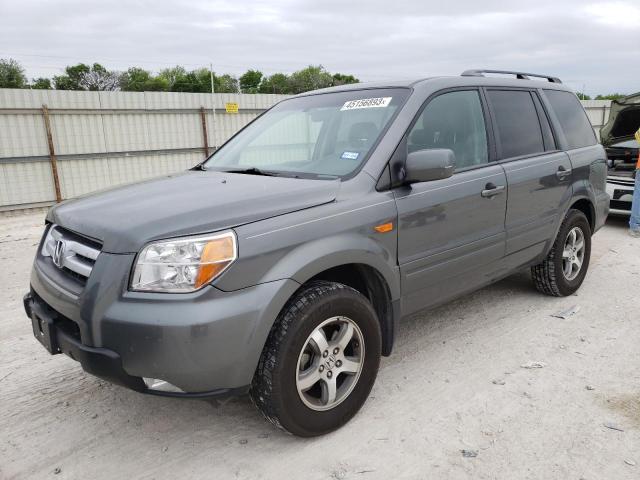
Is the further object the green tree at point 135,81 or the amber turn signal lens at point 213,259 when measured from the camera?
the green tree at point 135,81

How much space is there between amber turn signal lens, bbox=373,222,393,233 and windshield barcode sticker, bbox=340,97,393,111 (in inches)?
32.5

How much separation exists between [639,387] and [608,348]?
1.91ft

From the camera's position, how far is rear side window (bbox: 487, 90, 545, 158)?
12.6ft

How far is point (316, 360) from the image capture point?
8.55 ft

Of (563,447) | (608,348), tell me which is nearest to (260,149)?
(563,447)

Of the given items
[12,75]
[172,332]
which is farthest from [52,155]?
[12,75]

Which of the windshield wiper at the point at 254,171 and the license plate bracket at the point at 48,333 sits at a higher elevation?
the windshield wiper at the point at 254,171

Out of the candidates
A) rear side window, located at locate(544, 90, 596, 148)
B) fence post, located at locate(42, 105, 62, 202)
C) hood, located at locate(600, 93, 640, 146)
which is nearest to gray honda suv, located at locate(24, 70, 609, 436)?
rear side window, located at locate(544, 90, 596, 148)

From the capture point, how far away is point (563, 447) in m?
2.54

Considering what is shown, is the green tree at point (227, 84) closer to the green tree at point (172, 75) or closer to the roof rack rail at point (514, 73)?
the green tree at point (172, 75)

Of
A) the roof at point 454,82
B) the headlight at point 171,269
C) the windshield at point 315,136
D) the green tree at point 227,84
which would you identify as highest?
the green tree at point 227,84

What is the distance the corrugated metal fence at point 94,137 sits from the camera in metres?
10.3

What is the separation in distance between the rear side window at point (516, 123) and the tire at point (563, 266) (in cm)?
77

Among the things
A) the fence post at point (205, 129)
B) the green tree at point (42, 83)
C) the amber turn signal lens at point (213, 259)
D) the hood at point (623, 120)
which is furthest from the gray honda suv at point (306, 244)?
the green tree at point (42, 83)
